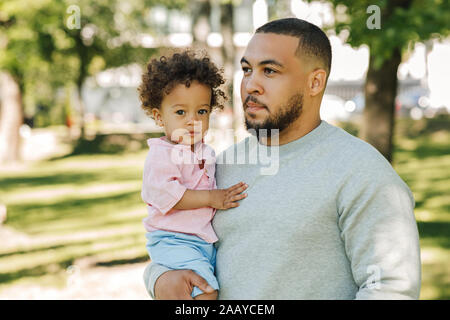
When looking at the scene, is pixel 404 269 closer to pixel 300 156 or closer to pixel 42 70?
pixel 300 156

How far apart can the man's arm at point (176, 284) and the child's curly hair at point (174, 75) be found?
0.75 metres

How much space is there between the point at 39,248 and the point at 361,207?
7.43 metres

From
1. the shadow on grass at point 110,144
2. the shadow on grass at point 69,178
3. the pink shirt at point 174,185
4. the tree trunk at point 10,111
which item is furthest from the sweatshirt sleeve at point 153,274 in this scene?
the shadow on grass at point 110,144

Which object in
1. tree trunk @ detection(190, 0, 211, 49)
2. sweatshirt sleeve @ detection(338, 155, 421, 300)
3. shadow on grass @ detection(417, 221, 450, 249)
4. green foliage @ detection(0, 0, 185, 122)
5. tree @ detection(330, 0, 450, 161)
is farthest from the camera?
green foliage @ detection(0, 0, 185, 122)

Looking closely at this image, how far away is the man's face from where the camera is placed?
7.13 ft

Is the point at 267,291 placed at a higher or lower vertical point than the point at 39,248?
higher

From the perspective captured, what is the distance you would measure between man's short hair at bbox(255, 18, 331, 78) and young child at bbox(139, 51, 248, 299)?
1.27 feet

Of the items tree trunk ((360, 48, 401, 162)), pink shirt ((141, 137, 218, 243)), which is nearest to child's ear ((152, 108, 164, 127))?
pink shirt ((141, 137, 218, 243))

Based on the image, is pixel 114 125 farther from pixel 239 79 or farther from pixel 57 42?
pixel 57 42

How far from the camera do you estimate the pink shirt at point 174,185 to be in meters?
2.28

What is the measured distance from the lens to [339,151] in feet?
6.72

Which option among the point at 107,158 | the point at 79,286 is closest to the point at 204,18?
the point at 79,286

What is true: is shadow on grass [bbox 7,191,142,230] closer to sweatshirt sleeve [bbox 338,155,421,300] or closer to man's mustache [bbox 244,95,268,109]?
man's mustache [bbox 244,95,268,109]

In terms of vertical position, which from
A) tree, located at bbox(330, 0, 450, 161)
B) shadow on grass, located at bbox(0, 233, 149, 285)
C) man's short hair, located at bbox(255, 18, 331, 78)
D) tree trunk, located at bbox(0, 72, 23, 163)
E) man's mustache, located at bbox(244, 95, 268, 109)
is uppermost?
tree, located at bbox(330, 0, 450, 161)
